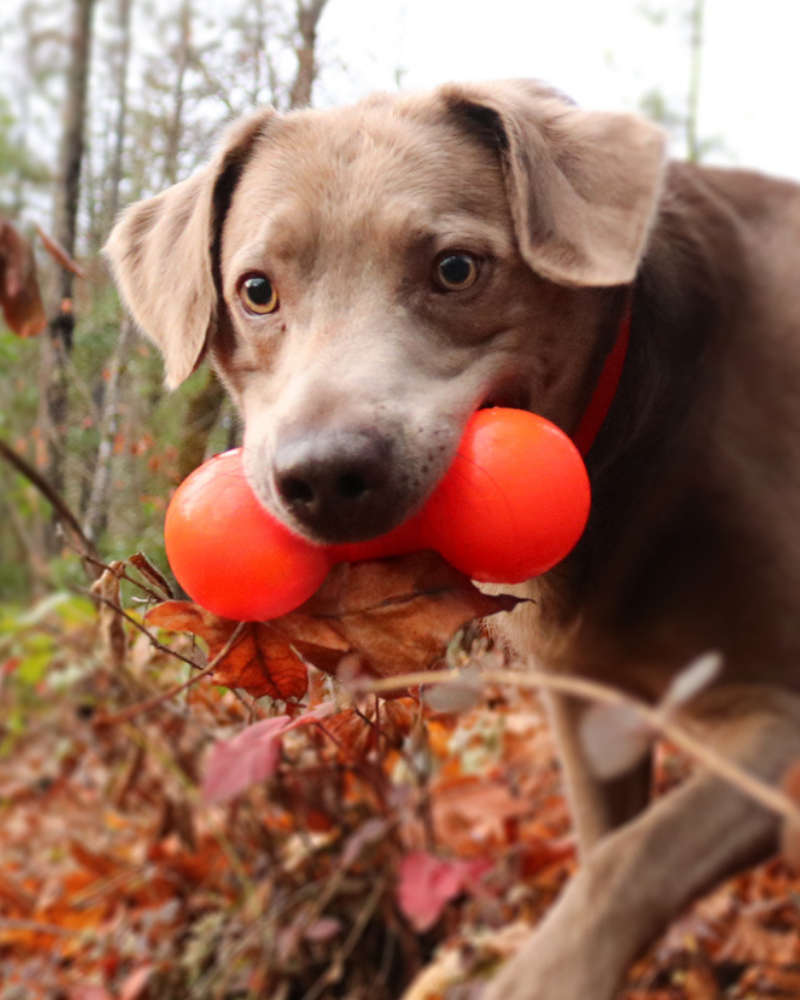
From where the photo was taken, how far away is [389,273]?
1.64m

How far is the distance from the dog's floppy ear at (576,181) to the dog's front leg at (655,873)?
71 cm

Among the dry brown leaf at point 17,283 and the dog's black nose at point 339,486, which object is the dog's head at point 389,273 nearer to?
the dog's black nose at point 339,486

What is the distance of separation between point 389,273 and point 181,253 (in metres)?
0.45

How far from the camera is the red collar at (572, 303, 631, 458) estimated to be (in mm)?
1672

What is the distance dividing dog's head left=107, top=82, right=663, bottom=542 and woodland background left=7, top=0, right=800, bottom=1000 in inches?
5.2

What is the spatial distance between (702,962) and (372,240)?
1.80 metres

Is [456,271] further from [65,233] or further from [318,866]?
[318,866]

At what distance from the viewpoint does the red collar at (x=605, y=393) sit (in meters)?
1.67

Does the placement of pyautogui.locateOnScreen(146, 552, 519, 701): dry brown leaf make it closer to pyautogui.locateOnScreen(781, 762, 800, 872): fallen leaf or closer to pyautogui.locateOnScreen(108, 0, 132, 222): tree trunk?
pyautogui.locateOnScreen(781, 762, 800, 872): fallen leaf

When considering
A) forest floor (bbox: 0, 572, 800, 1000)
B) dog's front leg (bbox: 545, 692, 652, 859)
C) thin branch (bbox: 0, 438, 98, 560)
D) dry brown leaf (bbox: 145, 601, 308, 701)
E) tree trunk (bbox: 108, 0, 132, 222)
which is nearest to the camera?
thin branch (bbox: 0, 438, 98, 560)

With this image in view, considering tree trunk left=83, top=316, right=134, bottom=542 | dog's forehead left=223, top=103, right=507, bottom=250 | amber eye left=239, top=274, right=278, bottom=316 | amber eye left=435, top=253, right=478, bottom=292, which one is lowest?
tree trunk left=83, top=316, right=134, bottom=542

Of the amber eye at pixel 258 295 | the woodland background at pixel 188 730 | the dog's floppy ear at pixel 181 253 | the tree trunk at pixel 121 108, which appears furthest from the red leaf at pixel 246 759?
the tree trunk at pixel 121 108

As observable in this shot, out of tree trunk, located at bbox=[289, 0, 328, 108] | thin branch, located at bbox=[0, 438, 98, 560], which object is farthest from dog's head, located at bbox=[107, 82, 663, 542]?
thin branch, located at bbox=[0, 438, 98, 560]

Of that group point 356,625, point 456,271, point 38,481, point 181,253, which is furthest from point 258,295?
point 356,625
